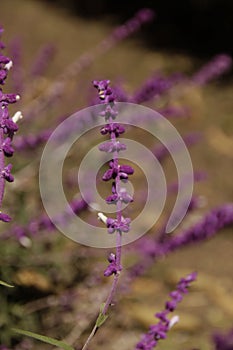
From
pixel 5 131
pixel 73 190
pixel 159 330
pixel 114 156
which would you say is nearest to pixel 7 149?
pixel 5 131

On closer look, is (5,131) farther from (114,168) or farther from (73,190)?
(73,190)

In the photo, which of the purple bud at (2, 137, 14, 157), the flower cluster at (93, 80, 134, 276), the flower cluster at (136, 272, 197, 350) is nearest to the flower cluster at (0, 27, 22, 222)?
the purple bud at (2, 137, 14, 157)

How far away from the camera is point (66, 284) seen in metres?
2.92

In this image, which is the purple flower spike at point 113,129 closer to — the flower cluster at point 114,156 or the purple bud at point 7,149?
the flower cluster at point 114,156

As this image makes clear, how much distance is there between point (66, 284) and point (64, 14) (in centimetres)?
507

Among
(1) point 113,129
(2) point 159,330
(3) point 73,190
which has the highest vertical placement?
(3) point 73,190

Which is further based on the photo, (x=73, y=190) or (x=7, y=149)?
(x=73, y=190)

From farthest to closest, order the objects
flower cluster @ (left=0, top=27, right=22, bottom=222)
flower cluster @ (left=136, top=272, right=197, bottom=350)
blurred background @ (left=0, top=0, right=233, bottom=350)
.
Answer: blurred background @ (left=0, top=0, right=233, bottom=350) < flower cluster @ (left=136, top=272, right=197, bottom=350) < flower cluster @ (left=0, top=27, right=22, bottom=222)

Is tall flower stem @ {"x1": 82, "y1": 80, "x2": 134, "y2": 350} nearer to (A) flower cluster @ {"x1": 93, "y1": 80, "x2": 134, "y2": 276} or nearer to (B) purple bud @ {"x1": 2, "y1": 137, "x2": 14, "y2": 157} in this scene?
(A) flower cluster @ {"x1": 93, "y1": 80, "x2": 134, "y2": 276}

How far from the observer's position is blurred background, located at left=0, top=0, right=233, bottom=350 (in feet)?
8.55

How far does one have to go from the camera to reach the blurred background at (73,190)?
261 centimetres

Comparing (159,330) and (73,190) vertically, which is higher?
(73,190)

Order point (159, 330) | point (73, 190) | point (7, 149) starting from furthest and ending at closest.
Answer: point (73, 190)
point (159, 330)
point (7, 149)

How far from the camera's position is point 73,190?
12.9 feet
